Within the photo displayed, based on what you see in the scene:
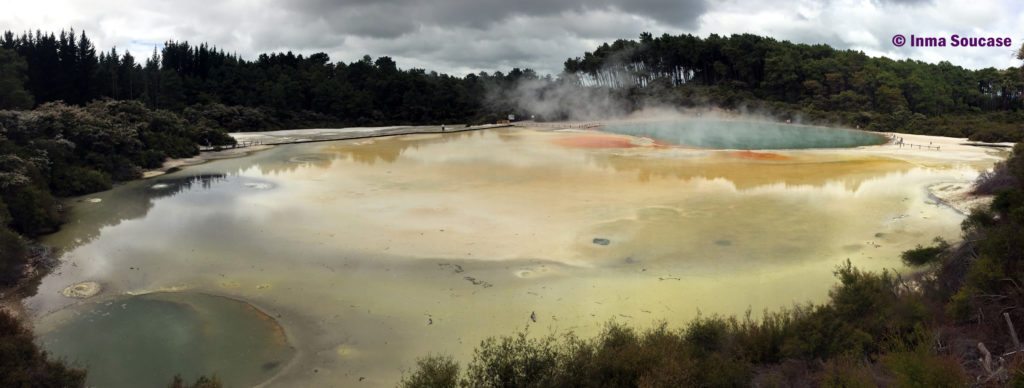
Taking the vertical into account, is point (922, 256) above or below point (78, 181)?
below

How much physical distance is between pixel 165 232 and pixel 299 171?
Answer: 9.81 meters

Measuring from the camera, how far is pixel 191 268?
441 inches

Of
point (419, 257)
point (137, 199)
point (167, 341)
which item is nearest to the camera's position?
point (167, 341)

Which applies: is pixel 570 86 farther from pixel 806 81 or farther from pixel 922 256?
pixel 922 256

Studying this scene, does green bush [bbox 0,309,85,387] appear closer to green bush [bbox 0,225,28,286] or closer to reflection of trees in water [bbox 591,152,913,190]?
green bush [bbox 0,225,28,286]

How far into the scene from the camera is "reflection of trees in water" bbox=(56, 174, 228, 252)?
46.7ft

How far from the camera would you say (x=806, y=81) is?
182 ft

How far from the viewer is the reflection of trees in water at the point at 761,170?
20.7 meters

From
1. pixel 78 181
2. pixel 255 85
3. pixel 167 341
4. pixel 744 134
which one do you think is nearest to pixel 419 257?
pixel 167 341

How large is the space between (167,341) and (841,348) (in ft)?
27.6

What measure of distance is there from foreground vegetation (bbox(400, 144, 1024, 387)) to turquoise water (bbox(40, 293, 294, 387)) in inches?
91.0

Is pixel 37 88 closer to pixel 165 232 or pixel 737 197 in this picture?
pixel 165 232

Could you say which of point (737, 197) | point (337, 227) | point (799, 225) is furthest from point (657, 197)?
point (337, 227)

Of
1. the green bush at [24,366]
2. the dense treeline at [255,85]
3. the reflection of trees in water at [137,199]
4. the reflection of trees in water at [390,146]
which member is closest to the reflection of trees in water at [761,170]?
the reflection of trees in water at [390,146]
